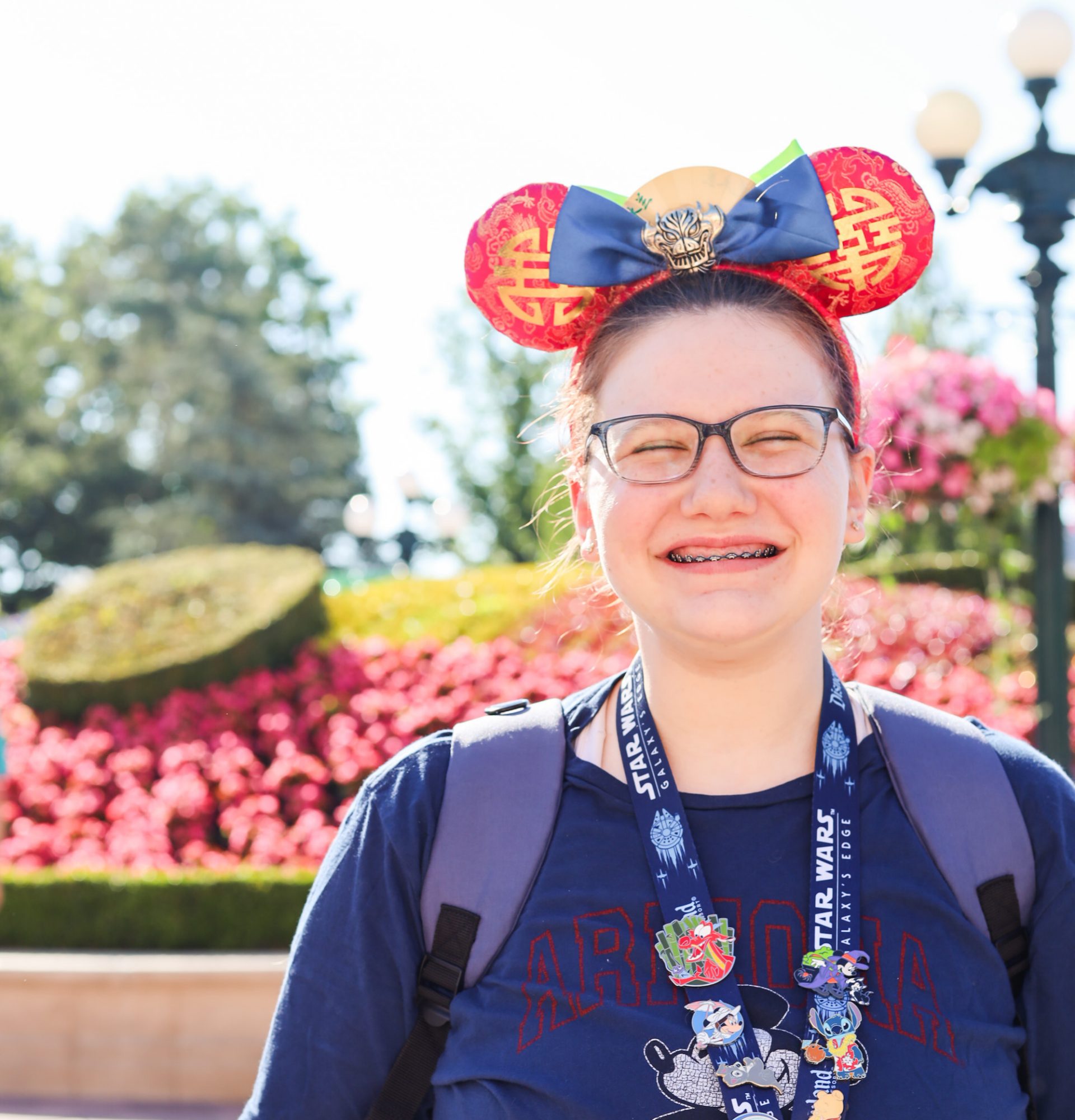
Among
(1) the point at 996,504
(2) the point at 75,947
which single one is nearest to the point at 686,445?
(2) the point at 75,947

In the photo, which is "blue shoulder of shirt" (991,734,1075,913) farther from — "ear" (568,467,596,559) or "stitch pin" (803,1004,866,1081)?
"ear" (568,467,596,559)

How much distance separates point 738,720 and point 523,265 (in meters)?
0.76

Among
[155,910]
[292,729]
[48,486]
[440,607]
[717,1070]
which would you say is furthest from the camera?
→ [48,486]

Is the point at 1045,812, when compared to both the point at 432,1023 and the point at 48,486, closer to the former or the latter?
the point at 432,1023

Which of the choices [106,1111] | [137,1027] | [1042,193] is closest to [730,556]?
[137,1027]

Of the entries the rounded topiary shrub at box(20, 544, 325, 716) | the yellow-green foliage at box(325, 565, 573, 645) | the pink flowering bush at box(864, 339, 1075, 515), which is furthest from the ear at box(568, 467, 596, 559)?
the rounded topiary shrub at box(20, 544, 325, 716)

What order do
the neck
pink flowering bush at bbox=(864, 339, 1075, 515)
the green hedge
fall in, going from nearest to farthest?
the neck, the green hedge, pink flowering bush at bbox=(864, 339, 1075, 515)

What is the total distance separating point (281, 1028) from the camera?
149 cm

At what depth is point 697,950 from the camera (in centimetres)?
140

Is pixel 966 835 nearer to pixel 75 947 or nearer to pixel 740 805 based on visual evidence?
pixel 740 805

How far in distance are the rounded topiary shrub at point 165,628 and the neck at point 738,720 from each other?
22.9ft

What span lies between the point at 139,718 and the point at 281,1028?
21.9 feet

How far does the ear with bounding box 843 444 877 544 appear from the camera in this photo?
1.71m

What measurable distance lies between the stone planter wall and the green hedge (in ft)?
0.84
